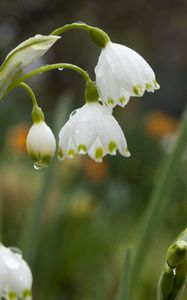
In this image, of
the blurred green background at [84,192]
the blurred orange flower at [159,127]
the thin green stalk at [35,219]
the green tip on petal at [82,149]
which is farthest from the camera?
the blurred orange flower at [159,127]

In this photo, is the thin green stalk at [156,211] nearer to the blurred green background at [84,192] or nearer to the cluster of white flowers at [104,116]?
the blurred green background at [84,192]

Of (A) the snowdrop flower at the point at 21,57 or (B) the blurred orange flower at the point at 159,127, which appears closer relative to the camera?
(A) the snowdrop flower at the point at 21,57

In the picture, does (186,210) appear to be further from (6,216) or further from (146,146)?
(146,146)

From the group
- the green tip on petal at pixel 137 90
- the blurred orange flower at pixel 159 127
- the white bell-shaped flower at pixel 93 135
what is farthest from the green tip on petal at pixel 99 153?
the blurred orange flower at pixel 159 127

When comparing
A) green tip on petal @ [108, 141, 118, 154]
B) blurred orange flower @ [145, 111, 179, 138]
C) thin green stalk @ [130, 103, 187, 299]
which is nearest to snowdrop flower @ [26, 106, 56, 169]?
green tip on petal @ [108, 141, 118, 154]

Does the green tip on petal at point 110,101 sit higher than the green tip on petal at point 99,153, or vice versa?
the green tip on petal at point 110,101

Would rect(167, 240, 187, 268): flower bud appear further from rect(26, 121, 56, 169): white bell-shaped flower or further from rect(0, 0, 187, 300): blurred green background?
rect(0, 0, 187, 300): blurred green background

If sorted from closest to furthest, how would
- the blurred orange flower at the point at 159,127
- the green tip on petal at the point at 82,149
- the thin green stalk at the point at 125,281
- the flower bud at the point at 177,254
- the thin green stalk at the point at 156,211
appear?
the flower bud at the point at 177,254 → the green tip on petal at the point at 82,149 → the thin green stalk at the point at 125,281 → the thin green stalk at the point at 156,211 → the blurred orange flower at the point at 159,127
